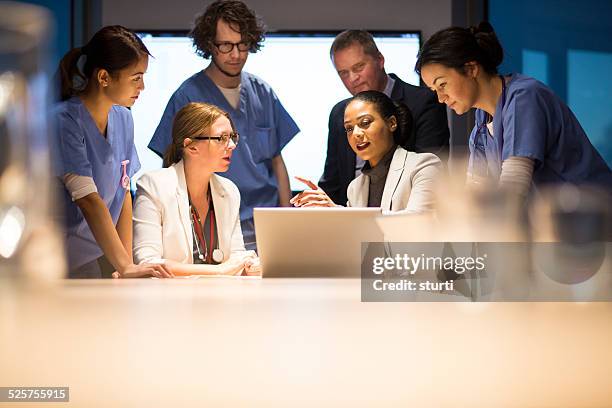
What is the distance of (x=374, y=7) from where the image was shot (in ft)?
12.6

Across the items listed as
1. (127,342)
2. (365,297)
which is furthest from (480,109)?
(127,342)

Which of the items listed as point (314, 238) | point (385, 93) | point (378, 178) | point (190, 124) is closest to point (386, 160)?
point (378, 178)

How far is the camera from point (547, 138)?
1.83 meters

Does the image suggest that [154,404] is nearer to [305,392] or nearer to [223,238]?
[305,392]

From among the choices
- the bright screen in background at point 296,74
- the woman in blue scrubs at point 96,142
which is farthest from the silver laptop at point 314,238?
the bright screen in background at point 296,74

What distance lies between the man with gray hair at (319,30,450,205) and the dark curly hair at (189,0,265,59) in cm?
33

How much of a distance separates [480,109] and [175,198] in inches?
36.3

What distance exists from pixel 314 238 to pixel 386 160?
1.34 metres

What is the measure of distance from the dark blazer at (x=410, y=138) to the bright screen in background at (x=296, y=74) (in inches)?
35.3

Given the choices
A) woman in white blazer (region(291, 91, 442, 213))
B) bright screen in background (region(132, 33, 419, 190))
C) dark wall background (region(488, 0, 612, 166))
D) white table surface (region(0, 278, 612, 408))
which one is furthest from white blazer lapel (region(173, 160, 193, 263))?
white table surface (region(0, 278, 612, 408))

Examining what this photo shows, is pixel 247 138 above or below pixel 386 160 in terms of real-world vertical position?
above

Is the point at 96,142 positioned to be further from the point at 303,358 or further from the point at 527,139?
the point at 303,358

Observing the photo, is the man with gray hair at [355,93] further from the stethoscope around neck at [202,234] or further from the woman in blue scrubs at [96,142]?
the woman in blue scrubs at [96,142]

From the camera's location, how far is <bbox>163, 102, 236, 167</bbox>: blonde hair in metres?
2.43
